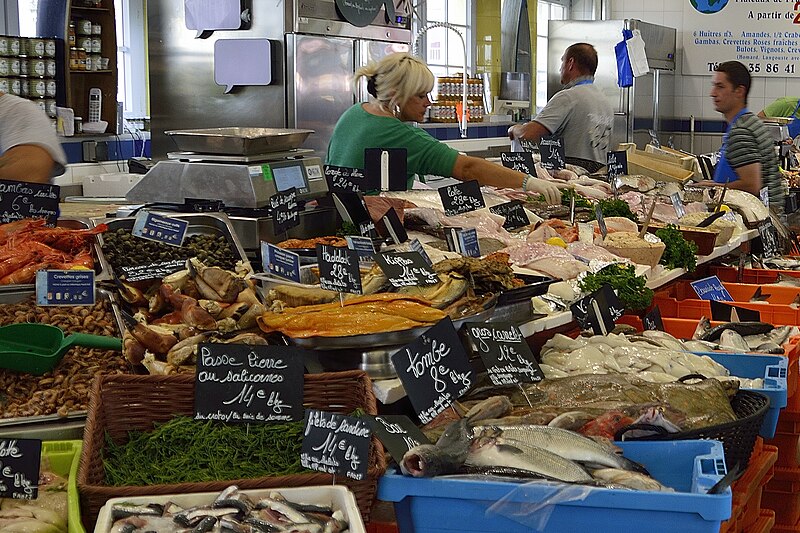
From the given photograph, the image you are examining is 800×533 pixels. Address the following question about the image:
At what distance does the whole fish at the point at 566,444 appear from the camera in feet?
7.57

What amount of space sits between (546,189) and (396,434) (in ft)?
11.2

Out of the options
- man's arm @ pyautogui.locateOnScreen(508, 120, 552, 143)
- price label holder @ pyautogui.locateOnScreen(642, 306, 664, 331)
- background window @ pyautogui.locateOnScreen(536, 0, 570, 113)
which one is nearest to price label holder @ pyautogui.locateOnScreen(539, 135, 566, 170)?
man's arm @ pyautogui.locateOnScreen(508, 120, 552, 143)

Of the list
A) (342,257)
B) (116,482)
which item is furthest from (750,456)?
(116,482)

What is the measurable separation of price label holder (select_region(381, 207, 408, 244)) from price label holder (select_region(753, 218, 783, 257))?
2920 millimetres

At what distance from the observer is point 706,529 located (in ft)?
6.86

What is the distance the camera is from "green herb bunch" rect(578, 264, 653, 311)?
3961 millimetres

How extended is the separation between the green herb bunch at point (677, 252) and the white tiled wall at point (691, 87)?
11.0 metres

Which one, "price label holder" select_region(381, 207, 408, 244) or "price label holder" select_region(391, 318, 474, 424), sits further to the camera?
"price label holder" select_region(381, 207, 408, 244)

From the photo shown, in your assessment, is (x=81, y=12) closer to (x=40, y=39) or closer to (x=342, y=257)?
(x=40, y=39)

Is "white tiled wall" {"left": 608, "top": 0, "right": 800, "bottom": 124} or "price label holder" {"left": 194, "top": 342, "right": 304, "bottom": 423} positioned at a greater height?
"white tiled wall" {"left": 608, "top": 0, "right": 800, "bottom": 124}

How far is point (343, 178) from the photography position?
4.48m

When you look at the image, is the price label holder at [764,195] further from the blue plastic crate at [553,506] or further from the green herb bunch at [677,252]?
the blue plastic crate at [553,506]

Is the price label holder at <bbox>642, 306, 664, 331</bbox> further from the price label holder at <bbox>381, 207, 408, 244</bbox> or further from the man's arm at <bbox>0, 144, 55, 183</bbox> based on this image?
the man's arm at <bbox>0, 144, 55, 183</bbox>

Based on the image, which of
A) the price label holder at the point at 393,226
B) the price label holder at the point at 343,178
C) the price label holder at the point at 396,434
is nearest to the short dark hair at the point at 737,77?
the price label holder at the point at 343,178
